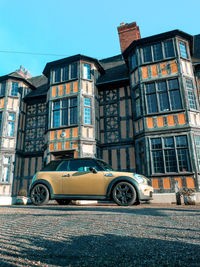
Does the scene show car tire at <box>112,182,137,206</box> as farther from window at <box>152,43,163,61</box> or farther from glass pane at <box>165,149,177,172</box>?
window at <box>152,43,163,61</box>

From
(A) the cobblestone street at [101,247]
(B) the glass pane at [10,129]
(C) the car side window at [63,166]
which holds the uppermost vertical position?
(B) the glass pane at [10,129]

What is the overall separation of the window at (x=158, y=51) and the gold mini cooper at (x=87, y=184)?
909 centimetres

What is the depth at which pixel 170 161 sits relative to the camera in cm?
1152

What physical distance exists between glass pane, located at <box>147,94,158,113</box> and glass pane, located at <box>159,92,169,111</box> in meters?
0.31

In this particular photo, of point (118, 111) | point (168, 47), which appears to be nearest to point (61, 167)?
point (118, 111)

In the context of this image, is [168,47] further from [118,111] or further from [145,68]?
[118,111]

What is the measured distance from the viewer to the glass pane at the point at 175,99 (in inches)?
484

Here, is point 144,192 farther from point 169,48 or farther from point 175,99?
point 169,48

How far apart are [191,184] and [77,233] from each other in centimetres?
961

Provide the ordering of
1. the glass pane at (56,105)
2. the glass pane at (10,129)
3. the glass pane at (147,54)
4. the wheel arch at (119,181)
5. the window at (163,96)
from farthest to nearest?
the glass pane at (10,129), the glass pane at (56,105), the glass pane at (147,54), the window at (163,96), the wheel arch at (119,181)

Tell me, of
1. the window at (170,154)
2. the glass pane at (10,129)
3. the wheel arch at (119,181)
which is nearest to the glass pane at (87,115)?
the window at (170,154)

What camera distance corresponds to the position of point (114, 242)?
7.29ft

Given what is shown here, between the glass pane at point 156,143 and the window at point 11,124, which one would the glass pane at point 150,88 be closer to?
the glass pane at point 156,143

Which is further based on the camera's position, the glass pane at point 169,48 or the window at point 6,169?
the window at point 6,169
